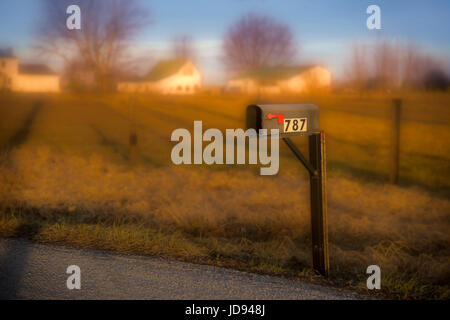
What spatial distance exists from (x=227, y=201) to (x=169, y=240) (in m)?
2.80

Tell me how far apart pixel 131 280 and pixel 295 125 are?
5.06ft

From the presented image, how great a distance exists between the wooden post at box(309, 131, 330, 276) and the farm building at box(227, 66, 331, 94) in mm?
10854

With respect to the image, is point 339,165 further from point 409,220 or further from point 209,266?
point 209,266

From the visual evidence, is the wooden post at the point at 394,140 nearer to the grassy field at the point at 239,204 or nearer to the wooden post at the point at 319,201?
the grassy field at the point at 239,204

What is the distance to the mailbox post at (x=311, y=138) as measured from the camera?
324 centimetres

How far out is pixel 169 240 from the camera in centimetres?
448

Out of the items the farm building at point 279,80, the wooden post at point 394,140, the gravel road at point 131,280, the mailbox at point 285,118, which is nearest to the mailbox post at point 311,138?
the mailbox at point 285,118

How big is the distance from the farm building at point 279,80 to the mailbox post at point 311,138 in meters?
10.9

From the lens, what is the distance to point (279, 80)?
49.4 ft

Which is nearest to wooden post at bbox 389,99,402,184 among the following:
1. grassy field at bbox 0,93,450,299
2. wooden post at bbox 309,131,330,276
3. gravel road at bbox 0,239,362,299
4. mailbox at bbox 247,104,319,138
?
grassy field at bbox 0,93,450,299

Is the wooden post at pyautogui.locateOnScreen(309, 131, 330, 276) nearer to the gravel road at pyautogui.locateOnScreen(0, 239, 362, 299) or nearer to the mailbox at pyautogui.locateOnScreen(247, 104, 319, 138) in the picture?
the mailbox at pyautogui.locateOnScreen(247, 104, 319, 138)

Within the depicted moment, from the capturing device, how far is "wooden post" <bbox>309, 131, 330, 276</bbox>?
3596mm

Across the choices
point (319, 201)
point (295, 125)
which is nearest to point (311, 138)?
point (295, 125)
